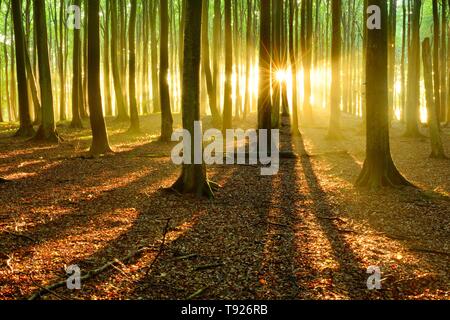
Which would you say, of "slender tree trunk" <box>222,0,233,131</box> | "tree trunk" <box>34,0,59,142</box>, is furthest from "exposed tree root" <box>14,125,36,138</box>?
"slender tree trunk" <box>222,0,233,131</box>

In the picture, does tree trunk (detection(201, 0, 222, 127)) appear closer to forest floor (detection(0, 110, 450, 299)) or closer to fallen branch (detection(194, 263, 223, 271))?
forest floor (detection(0, 110, 450, 299))

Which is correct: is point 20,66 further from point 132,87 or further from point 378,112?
point 378,112

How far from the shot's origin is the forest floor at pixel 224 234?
181 inches

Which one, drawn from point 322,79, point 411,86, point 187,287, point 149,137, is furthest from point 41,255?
point 322,79

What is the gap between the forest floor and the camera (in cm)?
459

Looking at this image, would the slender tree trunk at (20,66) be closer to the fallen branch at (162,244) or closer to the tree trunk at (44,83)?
the tree trunk at (44,83)

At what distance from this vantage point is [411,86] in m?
17.7

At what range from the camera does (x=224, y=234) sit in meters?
6.43

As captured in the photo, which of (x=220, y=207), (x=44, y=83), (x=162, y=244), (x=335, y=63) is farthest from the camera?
(x=335, y=63)

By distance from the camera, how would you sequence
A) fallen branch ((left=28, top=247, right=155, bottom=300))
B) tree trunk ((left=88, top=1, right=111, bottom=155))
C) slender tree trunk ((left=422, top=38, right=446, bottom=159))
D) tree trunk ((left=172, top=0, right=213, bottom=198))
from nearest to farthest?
fallen branch ((left=28, top=247, right=155, bottom=300)) → tree trunk ((left=172, top=0, right=213, bottom=198)) → slender tree trunk ((left=422, top=38, right=446, bottom=159)) → tree trunk ((left=88, top=1, right=111, bottom=155))

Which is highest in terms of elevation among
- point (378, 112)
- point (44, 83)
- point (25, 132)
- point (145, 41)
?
point (145, 41)

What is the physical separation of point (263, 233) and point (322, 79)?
40.1m

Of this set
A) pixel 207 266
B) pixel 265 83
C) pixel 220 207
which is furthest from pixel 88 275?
pixel 265 83

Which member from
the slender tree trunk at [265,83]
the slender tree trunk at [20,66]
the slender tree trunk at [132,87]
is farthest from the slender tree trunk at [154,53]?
the slender tree trunk at [265,83]
